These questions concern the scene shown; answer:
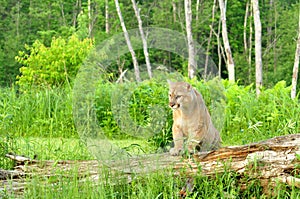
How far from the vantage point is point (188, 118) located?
4.45 m

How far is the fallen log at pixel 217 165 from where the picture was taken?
388 cm

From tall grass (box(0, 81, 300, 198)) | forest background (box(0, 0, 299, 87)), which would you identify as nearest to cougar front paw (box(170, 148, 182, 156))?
tall grass (box(0, 81, 300, 198))

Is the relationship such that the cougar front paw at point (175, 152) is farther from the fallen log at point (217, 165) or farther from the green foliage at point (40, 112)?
the green foliage at point (40, 112)

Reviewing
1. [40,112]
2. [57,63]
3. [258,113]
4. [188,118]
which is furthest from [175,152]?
[57,63]

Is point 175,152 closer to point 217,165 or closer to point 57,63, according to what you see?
point 217,165

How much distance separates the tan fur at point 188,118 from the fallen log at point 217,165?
18cm

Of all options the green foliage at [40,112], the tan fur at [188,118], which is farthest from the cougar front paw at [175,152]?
the green foliage at [40,112]

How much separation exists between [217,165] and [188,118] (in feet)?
1.93

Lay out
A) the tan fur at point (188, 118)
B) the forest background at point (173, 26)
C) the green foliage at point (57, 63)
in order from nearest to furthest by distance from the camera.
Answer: the tan fur at point (188, 118)
the green foliage at point (57, 63)
the forest background at point (173, 26)

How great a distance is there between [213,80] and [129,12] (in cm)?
2453

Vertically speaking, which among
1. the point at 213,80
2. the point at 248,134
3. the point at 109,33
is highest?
the point at 109,33

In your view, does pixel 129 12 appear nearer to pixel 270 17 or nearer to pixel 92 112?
pixel 270 17

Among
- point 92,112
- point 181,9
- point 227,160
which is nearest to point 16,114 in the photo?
point 92,112

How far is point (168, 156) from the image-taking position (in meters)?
4.45
